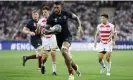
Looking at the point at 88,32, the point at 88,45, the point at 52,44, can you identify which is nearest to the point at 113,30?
the point at 52,44

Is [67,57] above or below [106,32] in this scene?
below

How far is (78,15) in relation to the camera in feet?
184

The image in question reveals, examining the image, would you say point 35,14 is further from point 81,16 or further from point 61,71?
point 81,16

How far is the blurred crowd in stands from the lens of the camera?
52031 mm

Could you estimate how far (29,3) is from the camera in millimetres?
57312

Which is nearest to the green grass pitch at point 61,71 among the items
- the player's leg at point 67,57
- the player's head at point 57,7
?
the player's leg at point 67,57

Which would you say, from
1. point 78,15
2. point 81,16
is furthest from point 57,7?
point 78,15

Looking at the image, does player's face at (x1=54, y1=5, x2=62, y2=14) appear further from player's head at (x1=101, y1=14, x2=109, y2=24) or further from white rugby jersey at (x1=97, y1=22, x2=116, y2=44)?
white rugby jersey at (x1=97, y1=22, x2=116, y2=44)

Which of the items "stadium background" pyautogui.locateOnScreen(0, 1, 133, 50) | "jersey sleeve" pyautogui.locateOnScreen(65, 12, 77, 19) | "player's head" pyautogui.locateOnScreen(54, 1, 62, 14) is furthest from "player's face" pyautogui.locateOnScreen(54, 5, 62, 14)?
"stadium background" pyautogui.locateOnScreen(0, 1, 133, 50)

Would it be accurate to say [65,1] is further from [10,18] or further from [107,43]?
[107,43]

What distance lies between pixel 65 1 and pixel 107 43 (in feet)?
119

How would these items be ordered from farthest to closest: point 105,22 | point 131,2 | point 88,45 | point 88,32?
1. point 131,2
2. point 88,32
3. point 88,45
4. point 105,22

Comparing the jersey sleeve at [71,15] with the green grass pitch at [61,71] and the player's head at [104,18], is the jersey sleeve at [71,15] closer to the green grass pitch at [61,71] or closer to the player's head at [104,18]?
the green grass pitch at [61,71]

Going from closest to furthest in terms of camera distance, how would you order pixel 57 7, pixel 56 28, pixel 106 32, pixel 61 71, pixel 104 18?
pixel 57 7 < pixel 56 28 < pixel 104 18 < pixel 106 32 < pixel 61 71
